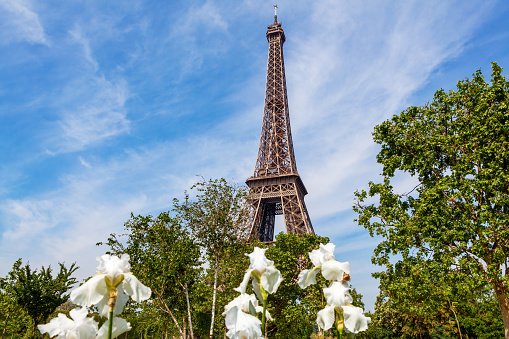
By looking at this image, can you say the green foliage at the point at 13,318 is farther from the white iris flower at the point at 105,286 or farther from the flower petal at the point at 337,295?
the flower petal at the point at 337,295

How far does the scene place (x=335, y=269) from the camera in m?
2.24

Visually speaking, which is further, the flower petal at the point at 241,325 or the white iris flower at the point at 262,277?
the white iris flower at the point at 262,277

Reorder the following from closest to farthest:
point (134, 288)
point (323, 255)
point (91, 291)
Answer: point (91, 291), point (134, 288), point (323, 255)

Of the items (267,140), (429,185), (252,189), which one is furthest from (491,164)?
(267,140)

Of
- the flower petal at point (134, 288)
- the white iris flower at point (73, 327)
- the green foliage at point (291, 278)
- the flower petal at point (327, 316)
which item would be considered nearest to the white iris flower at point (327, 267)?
the flower petal at point (327, 316)

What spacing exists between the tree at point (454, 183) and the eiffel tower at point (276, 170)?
19713 millimetres

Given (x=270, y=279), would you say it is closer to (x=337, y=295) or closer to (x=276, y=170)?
(x=337, y=295)

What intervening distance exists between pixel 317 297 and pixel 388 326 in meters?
12.9

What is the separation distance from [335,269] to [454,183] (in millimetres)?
12077

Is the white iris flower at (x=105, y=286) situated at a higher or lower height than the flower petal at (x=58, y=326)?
higher

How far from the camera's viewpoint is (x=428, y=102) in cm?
1482

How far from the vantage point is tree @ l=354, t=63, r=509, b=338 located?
11602 millimetres

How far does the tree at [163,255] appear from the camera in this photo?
1462 cm

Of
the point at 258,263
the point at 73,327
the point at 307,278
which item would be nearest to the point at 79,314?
the point at 73,327
